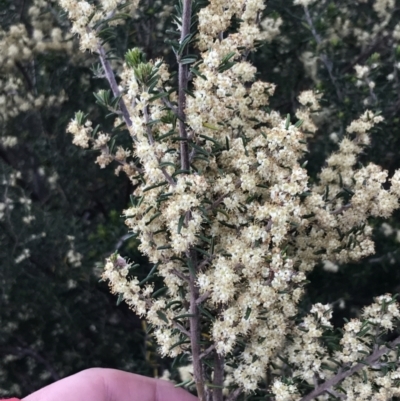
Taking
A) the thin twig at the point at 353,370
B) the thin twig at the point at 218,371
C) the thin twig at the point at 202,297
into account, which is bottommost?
the thin twig at the point at 353,370

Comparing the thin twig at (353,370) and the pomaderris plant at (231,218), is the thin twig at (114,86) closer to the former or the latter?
the pomaderris plant at (231,218)

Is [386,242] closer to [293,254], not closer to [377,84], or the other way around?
[377,84]

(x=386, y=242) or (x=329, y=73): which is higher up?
(x=329, y=73)

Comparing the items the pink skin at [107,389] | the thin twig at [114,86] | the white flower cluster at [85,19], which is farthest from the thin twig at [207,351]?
the white flower cluster at [85,19]

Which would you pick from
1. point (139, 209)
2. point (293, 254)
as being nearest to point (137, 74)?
point (139, 209)

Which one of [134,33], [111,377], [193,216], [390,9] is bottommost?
[111,377]

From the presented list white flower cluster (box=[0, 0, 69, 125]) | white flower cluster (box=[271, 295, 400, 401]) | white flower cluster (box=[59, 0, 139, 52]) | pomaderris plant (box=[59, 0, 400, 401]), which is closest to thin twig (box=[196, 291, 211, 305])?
pomaderris plant (box=[59, 0, 400, 401])

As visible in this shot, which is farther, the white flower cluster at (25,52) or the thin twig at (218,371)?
the white flower cluster at (25,52)
